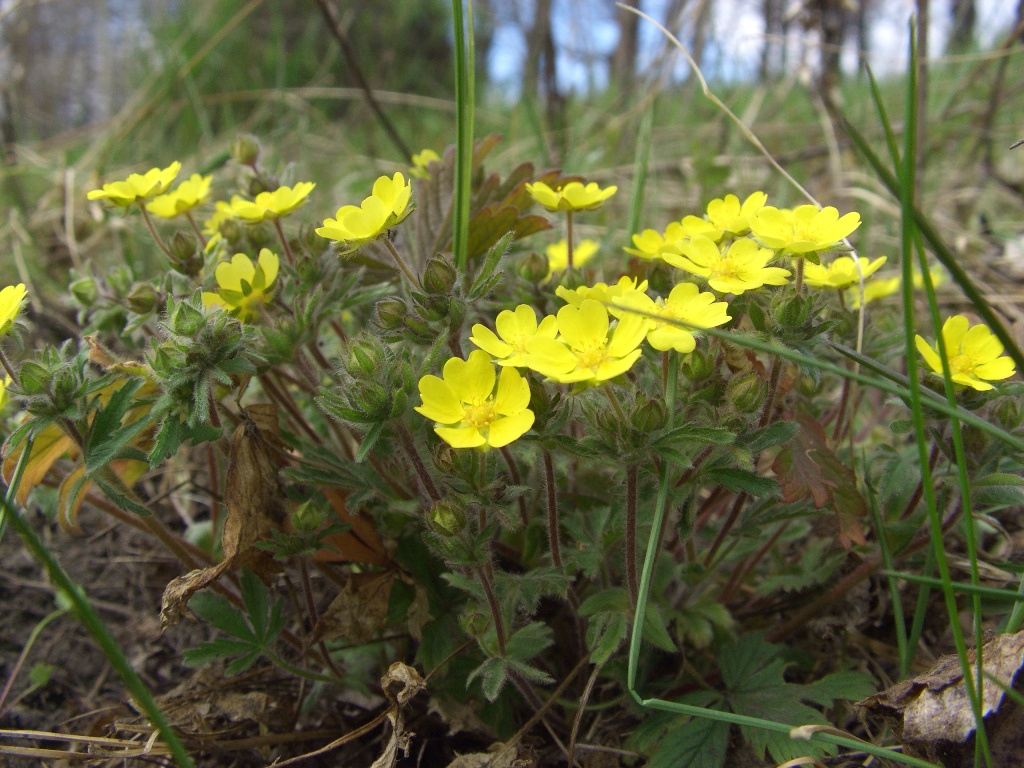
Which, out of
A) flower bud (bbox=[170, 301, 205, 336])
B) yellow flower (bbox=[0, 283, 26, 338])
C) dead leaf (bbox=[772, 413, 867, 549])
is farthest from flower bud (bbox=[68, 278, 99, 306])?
dead leaf (bbox=[772, 413, 867, 549])

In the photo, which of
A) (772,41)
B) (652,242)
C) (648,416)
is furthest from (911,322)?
(772,41)

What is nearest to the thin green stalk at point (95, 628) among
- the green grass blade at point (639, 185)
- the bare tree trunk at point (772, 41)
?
the green grass blade at point (639, 185)

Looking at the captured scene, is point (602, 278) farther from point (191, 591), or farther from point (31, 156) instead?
point (31, 156)

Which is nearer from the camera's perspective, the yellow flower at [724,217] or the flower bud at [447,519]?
the flower bud at [447,519]

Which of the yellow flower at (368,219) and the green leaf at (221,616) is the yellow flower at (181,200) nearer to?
the yellow flower at (368,219)

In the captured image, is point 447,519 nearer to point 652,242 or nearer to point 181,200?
point 652,242

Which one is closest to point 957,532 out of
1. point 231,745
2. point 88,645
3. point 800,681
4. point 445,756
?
point 800,681
